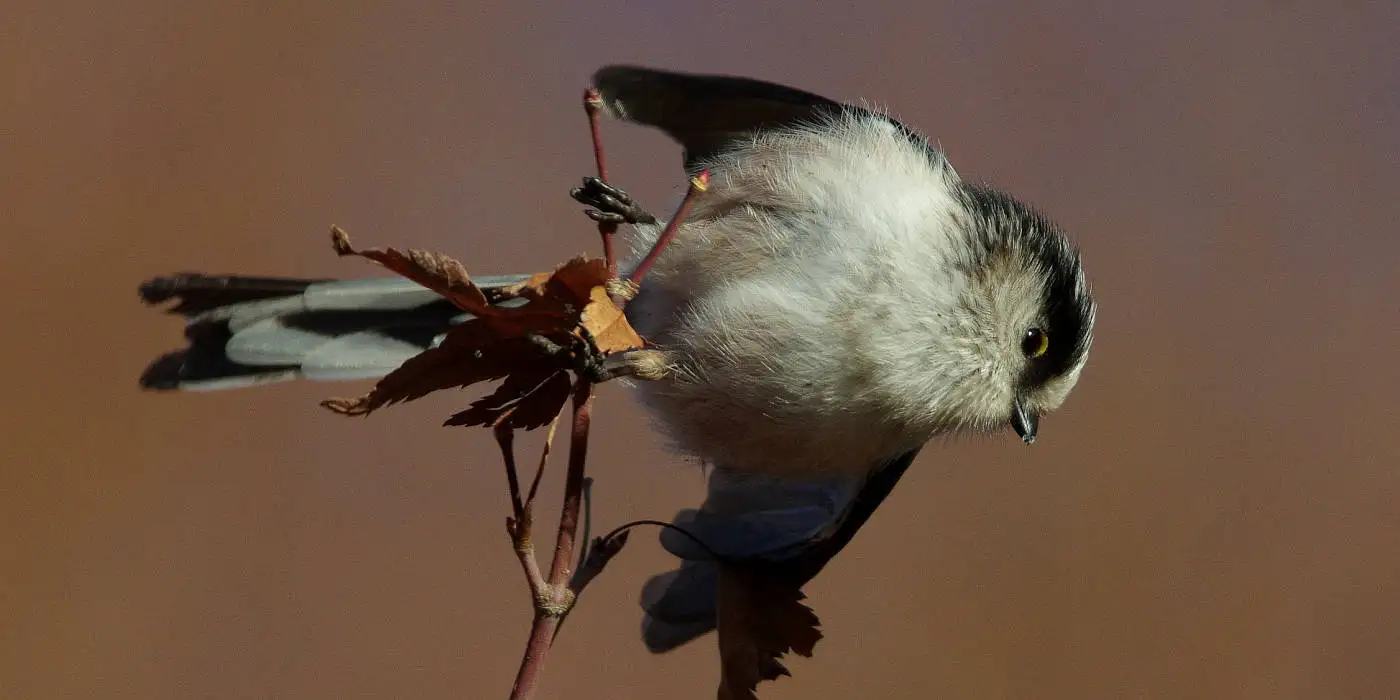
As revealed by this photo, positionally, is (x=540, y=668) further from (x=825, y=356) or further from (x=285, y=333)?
(x=285, y=333)

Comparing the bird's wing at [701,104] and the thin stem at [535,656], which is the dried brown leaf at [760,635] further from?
the bird's wing at [701,104]

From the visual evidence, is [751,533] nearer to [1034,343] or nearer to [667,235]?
[1034,343]

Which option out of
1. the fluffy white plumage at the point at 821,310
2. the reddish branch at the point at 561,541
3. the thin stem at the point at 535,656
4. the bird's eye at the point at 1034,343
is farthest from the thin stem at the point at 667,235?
the bird's eye at the point at 1034,343

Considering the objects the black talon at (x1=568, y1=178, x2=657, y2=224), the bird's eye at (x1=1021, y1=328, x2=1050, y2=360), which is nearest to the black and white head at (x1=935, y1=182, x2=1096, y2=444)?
the bird's eye at (x1=1021, y1=328, x2=1050, y2=360)

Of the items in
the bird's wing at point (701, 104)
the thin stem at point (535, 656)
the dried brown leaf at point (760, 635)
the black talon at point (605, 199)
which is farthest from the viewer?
the bird's wing at point (701, 104)

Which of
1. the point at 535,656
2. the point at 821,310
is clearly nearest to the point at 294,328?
the point at 821,310

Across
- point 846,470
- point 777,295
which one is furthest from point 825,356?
point 846,470
